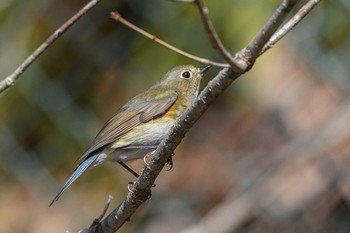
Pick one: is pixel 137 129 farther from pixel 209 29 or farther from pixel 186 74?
pixel 209 29

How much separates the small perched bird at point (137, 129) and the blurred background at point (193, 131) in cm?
95

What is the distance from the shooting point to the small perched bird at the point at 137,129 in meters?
3.29

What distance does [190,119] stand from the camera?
6.98ft

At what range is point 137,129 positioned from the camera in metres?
3.37

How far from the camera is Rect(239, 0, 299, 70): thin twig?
1779 mm

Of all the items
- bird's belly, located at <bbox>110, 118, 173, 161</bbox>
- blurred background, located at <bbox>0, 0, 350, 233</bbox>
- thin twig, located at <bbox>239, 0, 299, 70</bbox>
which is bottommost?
blurred background, located at <bbox>0, 0, 350, 233</bbox>

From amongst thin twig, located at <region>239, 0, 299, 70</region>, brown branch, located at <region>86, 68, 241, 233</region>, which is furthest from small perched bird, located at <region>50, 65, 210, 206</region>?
thin twig, located at <region>239, 0, 299, 70</region>

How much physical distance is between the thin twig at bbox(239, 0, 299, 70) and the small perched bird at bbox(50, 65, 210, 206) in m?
1.37

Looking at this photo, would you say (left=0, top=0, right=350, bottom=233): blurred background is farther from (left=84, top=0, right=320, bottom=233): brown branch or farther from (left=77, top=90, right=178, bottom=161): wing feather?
(left=84, top=0, right=320, bottom=233): brown branch

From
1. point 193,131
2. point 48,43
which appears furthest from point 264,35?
point 193,131

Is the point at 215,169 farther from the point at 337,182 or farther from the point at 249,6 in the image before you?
the point at 249,6

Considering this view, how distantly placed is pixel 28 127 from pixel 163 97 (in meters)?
1.72

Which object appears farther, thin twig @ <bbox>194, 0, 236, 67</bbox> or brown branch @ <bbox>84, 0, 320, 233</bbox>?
brown branch @ <bbox>84, 0, 320, 233</bbox>

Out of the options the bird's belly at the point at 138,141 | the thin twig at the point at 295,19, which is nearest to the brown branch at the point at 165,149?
the thin twig at the point at 295,19
